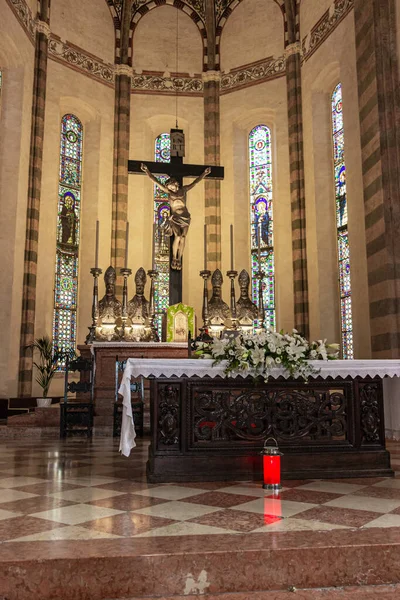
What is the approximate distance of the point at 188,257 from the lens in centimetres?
1694

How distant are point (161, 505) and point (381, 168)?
8.53m

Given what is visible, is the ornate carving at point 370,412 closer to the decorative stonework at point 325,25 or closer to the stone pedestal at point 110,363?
the stone pedestal at point 110,363

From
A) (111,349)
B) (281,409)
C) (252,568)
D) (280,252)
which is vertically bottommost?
(252,568)

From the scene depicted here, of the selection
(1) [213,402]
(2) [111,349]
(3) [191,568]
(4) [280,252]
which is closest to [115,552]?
(3) [191,568]

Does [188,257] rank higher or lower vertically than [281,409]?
higher

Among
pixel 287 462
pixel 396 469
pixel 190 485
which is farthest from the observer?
pixel 396 469

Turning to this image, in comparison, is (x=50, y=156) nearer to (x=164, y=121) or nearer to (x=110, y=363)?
(x=164, y=121)

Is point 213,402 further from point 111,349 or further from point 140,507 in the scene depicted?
point 111,349

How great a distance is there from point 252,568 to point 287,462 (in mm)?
2485

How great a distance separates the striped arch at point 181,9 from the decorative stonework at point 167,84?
0.61m

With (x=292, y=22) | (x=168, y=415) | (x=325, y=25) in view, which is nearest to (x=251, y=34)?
(x=292, y=22)

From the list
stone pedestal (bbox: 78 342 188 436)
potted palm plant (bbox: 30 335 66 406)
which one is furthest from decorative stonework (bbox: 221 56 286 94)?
stone pedestal (bbox: 78 342 188 436)

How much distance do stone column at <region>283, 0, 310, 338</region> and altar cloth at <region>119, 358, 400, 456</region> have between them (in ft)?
29.9

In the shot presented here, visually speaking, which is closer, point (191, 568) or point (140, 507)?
point (191, 568)
